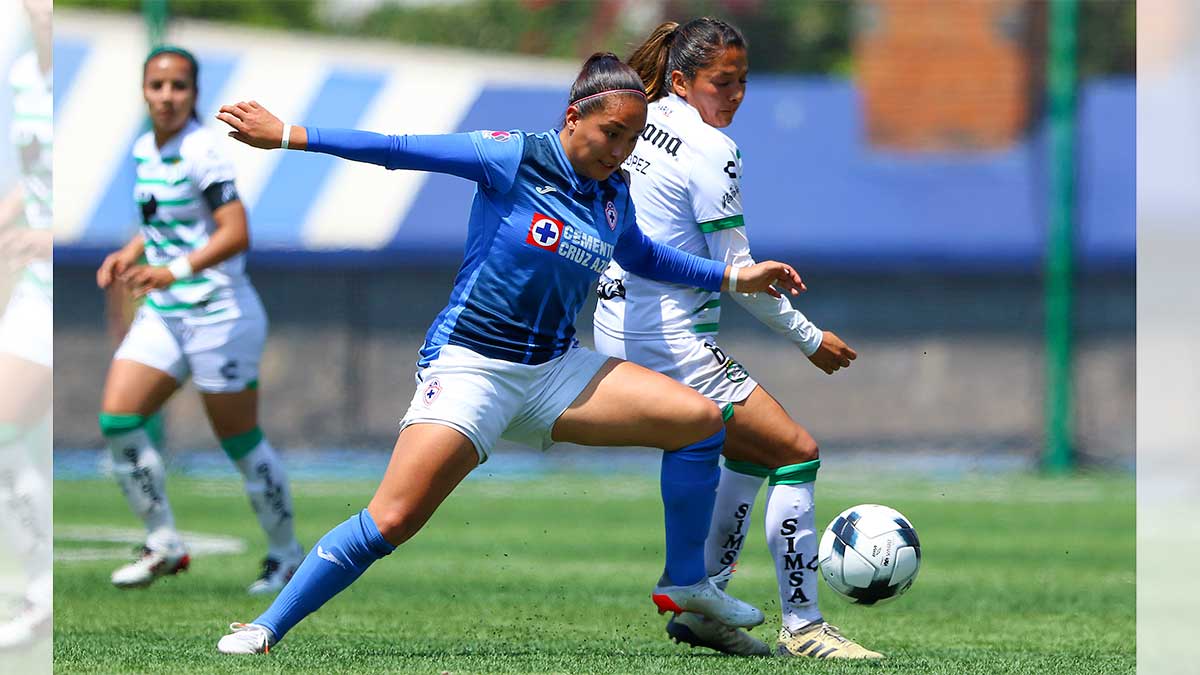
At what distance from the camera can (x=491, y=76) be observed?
1883cm

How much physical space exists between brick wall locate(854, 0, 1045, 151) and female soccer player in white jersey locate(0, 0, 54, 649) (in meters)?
14.1

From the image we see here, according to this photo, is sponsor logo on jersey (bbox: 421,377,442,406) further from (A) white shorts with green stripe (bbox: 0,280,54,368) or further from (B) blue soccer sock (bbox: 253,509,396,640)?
(A) white shorts with green stripe (bbox: 0,280,54,368)

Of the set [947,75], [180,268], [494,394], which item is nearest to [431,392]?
[494,394]

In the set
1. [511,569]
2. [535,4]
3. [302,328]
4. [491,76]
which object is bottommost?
[511,569]

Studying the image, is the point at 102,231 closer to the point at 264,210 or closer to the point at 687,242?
the point at 264,210

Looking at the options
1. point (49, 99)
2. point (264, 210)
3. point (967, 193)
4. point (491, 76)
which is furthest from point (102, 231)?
point (49, 99)

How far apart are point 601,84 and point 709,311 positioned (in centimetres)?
116

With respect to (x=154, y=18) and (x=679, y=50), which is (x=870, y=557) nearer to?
(x=679, y=50)

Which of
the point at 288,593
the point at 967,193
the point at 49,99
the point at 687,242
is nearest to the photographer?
the point at 49,99

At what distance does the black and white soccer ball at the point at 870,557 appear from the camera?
5.55 m

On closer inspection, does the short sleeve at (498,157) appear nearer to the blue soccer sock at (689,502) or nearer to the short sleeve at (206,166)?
the blue soccer sock at (689,502)

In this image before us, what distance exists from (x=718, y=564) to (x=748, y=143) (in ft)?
41.0

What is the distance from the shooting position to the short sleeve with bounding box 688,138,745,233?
5559mm

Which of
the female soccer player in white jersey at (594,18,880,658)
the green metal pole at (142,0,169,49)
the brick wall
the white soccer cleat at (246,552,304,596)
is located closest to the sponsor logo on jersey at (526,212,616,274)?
the female soccer player in white jersey at (594,18,880,658)
